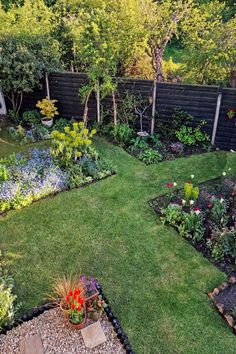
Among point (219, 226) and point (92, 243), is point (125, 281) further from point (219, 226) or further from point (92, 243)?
point (219, 226)

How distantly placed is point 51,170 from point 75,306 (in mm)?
3920

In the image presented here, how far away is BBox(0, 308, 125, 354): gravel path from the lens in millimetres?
4324

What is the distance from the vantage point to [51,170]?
25.4 feet

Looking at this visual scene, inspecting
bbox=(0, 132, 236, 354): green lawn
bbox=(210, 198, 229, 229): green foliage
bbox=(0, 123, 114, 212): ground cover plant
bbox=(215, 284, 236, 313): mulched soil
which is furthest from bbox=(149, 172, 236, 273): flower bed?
bbox=(0, 123, 114, 212): ground cover plant

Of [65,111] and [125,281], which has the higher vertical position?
[65,111]

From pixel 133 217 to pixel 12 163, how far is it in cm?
333

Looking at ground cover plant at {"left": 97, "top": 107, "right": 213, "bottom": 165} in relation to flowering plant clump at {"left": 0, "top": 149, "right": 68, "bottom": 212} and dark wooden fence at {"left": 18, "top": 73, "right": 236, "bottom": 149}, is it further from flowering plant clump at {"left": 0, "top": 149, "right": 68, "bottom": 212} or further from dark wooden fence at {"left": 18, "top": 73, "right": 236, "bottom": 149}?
flowering plant clump at {"left": 0, "top": 149, "right": 68, "bottom": 212}

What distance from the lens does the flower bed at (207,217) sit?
574 cm

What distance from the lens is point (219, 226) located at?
6.24 m

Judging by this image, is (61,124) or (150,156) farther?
(61,124)

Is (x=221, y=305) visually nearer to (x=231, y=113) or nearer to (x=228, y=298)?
(x=228, y=298)

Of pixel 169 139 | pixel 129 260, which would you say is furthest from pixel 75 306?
pixel 169 139

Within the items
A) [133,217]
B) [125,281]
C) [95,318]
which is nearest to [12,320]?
[95,318]

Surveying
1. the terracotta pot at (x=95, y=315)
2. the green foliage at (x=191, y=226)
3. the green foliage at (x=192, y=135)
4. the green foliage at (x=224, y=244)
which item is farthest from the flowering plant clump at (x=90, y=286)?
the green foliage at (x=192, y=135)
